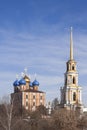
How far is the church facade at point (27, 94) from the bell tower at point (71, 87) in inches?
484

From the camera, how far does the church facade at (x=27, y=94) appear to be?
3752 inches

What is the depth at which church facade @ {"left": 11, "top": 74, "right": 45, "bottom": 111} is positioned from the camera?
Answer: 313ft

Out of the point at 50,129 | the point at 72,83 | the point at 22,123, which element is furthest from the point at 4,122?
the point at 72,83

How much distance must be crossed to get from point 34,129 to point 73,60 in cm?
2346

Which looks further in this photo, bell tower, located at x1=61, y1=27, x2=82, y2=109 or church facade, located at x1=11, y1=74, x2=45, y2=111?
church facade, located at x1=11, y1=74, x2=45, y2=111

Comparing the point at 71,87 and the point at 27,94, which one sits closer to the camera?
the point at 71,87

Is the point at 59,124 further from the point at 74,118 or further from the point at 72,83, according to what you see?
the point at 72,83

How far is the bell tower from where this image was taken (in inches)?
3253

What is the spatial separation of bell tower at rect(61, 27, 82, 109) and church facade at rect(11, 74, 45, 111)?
12.3 m

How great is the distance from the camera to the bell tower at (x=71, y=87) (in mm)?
82625

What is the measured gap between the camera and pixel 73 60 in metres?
82.4

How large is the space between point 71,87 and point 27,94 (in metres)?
15.0

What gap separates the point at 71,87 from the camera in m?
83.4

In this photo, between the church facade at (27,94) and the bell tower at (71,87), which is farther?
the church facade at (27,94)
